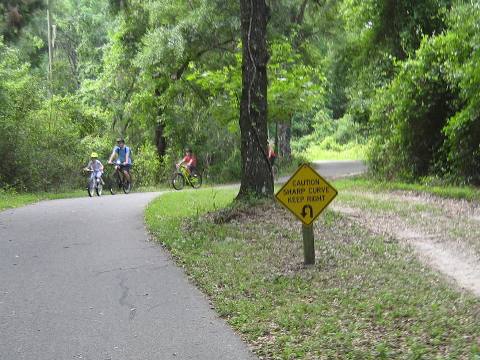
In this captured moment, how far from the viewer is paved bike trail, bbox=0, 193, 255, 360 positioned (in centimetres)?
544

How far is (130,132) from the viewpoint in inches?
1270

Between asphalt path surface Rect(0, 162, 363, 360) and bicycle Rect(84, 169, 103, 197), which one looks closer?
asphalt path surface Rect(0, 162, 363, 360)

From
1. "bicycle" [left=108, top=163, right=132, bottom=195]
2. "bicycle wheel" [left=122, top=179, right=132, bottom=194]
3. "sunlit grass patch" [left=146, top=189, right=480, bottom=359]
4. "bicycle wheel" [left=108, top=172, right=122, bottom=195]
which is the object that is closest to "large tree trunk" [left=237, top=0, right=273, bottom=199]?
"sunlit grass patch" [left=146, top=189, right=480, bottom=359]

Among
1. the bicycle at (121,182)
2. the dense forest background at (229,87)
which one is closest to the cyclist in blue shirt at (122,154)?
the bicycle at (121,182)

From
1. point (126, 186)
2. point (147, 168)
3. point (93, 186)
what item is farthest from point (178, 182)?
point (147, 168)

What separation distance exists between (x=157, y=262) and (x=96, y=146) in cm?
2060

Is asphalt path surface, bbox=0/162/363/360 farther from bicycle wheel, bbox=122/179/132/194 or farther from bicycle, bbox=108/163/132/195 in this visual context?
bicycle wheel, bbox=122/179/132/194

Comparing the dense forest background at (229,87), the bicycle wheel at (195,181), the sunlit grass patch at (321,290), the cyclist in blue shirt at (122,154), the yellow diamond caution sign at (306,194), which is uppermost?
the dense forest background at (229,87)

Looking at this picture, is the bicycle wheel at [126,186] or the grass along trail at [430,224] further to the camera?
the bicycle wheel at [126,186]

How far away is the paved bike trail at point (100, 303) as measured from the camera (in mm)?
5438

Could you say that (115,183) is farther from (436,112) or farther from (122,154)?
(436,112)

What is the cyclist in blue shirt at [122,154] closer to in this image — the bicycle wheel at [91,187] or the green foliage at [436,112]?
the bicycle wheel at [91,187]

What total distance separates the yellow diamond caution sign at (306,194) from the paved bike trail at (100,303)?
1.75 meters

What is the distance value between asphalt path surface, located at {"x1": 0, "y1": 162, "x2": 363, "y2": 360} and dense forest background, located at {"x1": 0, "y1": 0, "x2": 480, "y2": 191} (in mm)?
5626
